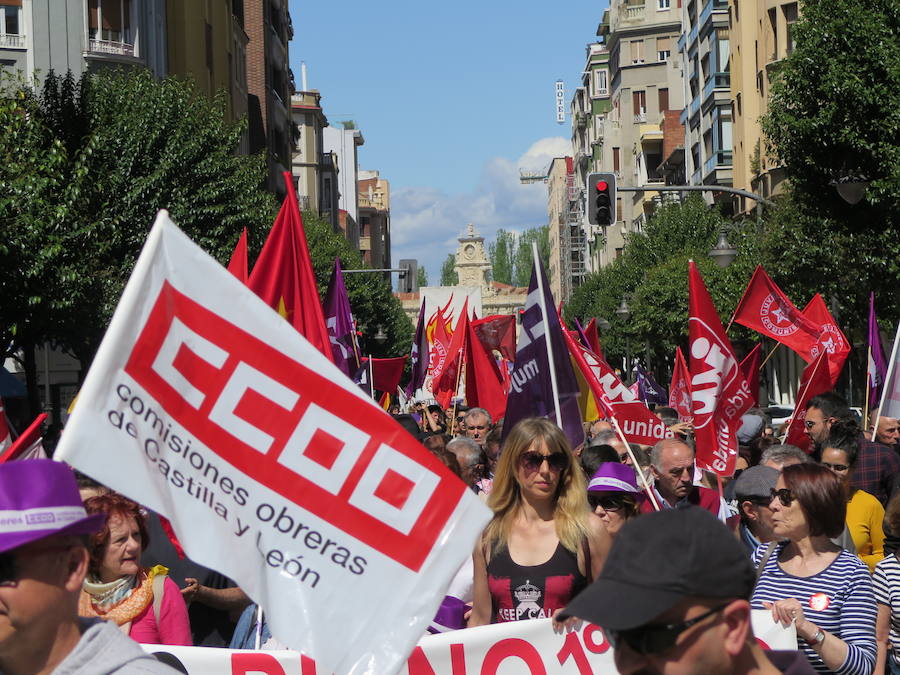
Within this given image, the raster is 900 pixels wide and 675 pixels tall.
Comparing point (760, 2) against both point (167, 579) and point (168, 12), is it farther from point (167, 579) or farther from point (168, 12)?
point (167, 579)

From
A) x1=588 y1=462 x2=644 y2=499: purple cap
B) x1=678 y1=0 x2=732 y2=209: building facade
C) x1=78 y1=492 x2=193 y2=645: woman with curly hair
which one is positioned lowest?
x1=78 y1=492 x2=193 y2=645: woman with curly hair

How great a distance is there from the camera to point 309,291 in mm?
7316

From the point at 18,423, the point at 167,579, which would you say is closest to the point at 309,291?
the point at 167,579

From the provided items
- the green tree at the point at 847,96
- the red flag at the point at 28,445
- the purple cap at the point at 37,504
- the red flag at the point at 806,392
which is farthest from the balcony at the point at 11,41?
the purple cap at the point at 37,504

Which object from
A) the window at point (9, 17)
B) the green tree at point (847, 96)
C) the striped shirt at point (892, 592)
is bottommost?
the striped shirt at point (892, 592)

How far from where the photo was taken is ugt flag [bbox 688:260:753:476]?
9.82m

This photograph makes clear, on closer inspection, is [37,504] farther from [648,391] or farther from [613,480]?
[648,391]

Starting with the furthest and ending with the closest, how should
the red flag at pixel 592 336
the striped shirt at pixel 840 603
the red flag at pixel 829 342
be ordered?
the red flag at pixel 592 336 → the red flag at pixel 829 342 → the striped shirt at pixel 840 603

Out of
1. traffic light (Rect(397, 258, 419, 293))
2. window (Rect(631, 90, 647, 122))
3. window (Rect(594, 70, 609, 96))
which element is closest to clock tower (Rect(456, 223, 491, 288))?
window (Rect(594, 70, 609, 96))

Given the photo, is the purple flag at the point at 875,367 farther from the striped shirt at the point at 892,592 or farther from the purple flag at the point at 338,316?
the striped shirt at the point at 892,592

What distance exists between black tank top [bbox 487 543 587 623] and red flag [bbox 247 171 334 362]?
2.47 meters

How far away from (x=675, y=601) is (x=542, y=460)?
3248 millimetres

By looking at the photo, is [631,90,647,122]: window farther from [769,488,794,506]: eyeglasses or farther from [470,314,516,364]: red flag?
[769,488,794,506]: eyeglasses

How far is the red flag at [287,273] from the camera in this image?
24.3 ft
